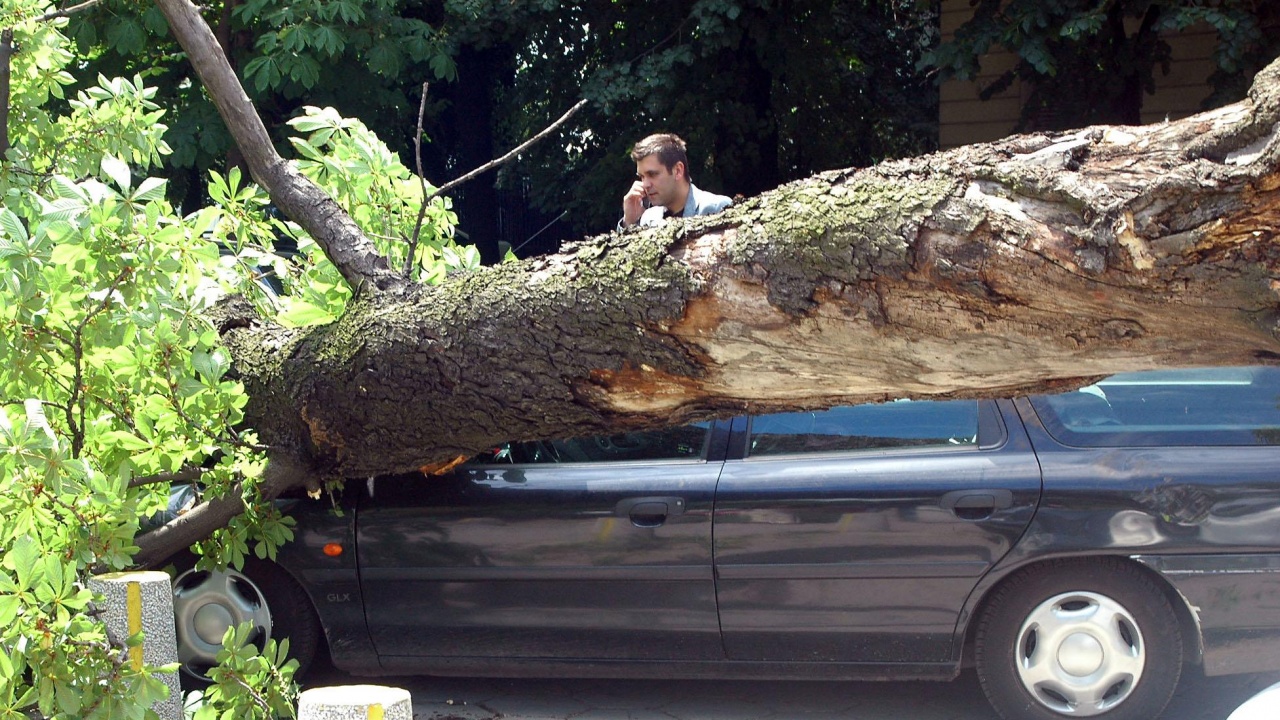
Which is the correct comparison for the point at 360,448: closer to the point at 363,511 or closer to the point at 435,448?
the point at 435,448

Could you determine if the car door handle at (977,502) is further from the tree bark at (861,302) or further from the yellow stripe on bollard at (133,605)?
the yellow stripe on bollard at (133,605)

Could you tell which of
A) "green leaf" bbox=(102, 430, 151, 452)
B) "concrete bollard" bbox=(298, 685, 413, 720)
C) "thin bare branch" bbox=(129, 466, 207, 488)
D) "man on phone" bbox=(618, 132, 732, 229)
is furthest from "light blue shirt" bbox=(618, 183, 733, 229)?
"concrete bollard" bbox=(298, 685, 413, 720)

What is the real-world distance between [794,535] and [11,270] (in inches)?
110

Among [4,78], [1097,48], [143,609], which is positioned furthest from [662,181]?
[1097,48]

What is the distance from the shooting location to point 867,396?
2342mm

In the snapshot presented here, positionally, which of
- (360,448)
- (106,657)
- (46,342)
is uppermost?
(46,342)

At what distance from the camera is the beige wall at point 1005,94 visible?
9.73m

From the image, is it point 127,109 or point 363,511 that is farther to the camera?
point 363,511

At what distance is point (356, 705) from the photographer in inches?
85.2

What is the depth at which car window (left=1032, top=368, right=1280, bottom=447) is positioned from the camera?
14.0ft

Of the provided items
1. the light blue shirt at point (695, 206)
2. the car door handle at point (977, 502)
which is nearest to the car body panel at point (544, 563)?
the car door handle at point (977, 502)

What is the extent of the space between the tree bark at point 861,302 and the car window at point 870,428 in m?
1.91

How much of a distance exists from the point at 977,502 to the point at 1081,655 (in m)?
0.66

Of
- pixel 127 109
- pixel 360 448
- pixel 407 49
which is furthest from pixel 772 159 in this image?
pixel 360 448
